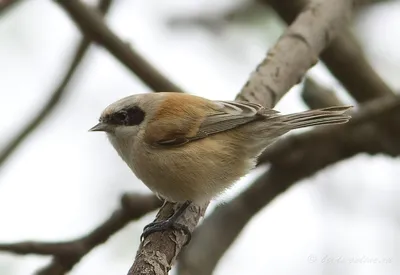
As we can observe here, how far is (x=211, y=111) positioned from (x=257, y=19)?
2562 millimetres

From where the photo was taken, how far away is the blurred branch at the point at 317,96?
4.71 metres

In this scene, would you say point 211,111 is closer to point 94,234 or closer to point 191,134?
point 191,134

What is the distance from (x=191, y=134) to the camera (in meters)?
3.84

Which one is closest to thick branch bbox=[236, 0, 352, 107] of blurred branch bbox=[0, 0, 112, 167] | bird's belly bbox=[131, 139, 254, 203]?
bird's belly bbox=[131, 139, 254, 203]

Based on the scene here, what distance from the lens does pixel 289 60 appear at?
405 centimetres

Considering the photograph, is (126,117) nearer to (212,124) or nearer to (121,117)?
(121,117)

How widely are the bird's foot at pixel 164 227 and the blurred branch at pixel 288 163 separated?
265 mm

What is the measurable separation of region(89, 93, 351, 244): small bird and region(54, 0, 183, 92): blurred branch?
1.99 feet

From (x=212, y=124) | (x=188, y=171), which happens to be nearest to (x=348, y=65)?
(x=212, y=124)

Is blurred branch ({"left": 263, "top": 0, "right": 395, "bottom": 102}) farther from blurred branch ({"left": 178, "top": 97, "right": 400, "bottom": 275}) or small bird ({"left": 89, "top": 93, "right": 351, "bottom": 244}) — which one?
small bird ({"left": 89, "top": 93, "right": 351, "bottom": 244})

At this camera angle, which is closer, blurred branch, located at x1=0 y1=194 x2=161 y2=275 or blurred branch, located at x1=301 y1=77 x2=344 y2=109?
blurred branch, located at x1=0 y1=194 x2=161 y2=275

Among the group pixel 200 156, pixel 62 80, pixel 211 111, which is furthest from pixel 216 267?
pixel 62 80

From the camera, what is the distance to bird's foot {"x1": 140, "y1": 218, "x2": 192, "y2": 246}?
3363mm

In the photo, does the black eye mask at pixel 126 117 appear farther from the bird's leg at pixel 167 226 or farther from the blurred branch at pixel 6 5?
the blurred branch at pixel 6 5
